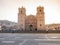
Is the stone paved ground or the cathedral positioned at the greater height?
the cathedral

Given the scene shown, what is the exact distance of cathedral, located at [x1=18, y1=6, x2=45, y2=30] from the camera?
29.4 metres

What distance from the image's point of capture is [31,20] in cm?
3219

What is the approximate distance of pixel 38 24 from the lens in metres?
30.1

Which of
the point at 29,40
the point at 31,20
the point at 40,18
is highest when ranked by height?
the point at 40,18

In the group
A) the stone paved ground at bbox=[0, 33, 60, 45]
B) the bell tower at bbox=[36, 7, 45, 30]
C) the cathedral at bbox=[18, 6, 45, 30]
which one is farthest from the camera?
the cathedral at bbox=[18, 6, 45, 30]

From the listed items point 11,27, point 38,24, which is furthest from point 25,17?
point 11,27

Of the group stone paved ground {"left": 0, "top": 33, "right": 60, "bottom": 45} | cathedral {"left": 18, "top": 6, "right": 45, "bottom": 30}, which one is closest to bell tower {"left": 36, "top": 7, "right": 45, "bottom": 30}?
cathedral {"left": 18, "top": 6, "right": 45, "bottom": 30}

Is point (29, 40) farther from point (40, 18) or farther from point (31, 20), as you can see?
point (31, 20)

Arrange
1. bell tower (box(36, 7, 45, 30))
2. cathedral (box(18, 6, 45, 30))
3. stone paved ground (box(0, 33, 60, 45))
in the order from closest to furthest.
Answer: stone paved ground (box(0, 33, 60, 45)) < bell tower (box(36, 7, 45, 30)) < cathedral (box(18, 6, 45, 30))

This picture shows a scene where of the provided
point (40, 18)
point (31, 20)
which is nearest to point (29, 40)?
point (40, 18)

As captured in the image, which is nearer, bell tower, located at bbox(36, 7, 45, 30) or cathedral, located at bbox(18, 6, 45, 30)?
bell tower, located at bbox(36, 7, 45, 30)

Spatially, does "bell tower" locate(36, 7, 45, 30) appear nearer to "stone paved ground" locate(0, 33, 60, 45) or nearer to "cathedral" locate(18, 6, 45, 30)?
"cathedral" locate(18, 6, 45, 30)

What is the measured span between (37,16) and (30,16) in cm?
143

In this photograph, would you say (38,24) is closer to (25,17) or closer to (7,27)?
(25,17)
